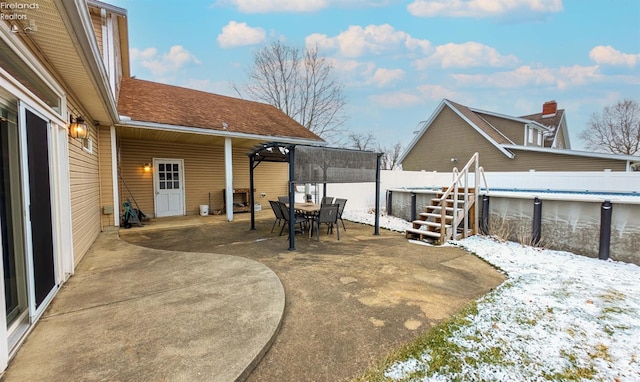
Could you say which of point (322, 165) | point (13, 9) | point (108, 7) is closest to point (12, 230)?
point (13, 9)

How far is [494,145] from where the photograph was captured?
44.9ft

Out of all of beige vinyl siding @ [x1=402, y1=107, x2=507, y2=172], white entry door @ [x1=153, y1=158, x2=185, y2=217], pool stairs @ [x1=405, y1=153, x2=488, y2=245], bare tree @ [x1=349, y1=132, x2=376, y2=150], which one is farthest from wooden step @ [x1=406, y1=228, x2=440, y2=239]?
bare tree @ [x1=349, y1=132, x2=376, y2=150]

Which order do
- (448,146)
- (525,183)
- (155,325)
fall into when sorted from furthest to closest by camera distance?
(448,146), (525,183), (155,325)

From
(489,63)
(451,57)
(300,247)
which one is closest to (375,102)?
(451,57)

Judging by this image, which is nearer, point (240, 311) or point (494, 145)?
point (240, 311)

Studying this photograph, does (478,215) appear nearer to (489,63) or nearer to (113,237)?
(113,237)

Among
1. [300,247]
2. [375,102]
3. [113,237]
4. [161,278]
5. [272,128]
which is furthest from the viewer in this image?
[375,102]

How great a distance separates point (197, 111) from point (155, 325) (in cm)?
819

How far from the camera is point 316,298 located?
10.5 ft

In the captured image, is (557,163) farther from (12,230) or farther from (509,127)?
(12,230)

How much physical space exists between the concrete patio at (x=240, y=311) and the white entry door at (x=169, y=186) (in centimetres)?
420

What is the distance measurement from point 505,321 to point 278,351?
2.24 metres

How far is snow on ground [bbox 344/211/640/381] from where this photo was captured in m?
2.04

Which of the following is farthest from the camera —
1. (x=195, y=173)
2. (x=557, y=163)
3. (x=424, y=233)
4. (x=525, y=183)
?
(x=557, y=163)
